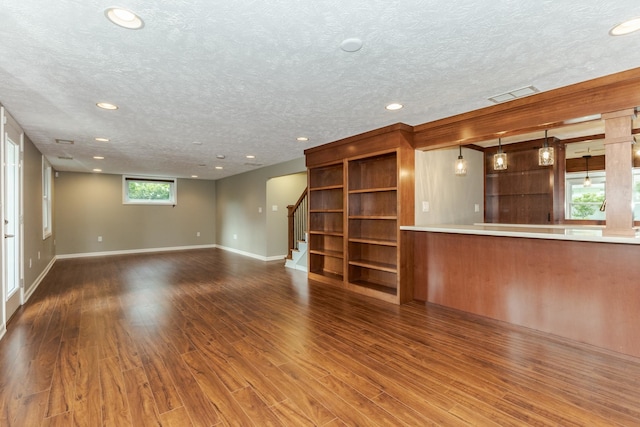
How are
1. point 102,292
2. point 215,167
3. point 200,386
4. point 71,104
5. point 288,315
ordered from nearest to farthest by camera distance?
point 200,386, point 71,104, point 288,315, point 102,292, point 215,167

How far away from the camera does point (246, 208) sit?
802cm

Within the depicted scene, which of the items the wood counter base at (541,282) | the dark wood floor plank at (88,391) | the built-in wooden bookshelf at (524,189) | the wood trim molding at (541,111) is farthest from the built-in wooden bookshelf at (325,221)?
the dark wood floor plank at (88,391)

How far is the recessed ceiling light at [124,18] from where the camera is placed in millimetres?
1547

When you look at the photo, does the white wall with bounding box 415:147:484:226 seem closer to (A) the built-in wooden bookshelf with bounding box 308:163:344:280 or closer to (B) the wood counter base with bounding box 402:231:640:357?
(B) the wood counter base with bounding box 402:231:640:357

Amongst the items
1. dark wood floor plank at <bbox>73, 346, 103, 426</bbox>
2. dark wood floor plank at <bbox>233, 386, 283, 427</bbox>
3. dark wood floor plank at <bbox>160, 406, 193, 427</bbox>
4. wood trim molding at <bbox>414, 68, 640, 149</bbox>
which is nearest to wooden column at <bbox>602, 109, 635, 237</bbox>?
wood trim molding at <bbox>414, 68, 640, 149</bbox>

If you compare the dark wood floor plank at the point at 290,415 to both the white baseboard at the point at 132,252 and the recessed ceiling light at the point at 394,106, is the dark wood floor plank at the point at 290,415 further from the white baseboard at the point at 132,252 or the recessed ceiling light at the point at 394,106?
the white baseboard at the point at 132,252

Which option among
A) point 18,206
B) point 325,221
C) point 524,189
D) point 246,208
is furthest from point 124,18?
point 246,208

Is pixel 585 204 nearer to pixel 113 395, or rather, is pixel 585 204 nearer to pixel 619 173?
pixel 619 173

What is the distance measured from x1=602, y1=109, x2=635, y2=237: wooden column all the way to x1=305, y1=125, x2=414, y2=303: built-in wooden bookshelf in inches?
71.4

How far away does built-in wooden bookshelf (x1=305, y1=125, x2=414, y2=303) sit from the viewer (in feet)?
12.5

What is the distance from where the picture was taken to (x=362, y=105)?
3.01 m

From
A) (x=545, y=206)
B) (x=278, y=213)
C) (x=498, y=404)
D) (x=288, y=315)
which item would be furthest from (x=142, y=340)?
(x=545, y=206)

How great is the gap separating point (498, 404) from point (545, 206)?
415 cm

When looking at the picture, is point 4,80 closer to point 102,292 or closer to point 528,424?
point 102,292
